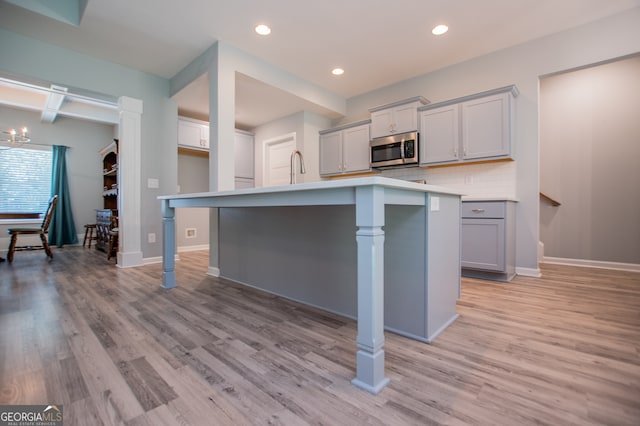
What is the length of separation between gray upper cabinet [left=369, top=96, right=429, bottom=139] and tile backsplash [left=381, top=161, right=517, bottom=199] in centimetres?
62

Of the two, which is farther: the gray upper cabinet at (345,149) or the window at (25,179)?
the window at (25,179)

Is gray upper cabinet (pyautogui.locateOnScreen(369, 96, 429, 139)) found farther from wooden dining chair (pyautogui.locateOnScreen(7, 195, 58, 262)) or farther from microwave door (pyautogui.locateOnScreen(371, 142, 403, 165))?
wooden dining chair (pyautogui.locateOnScreen(7, 195, 58, 262))

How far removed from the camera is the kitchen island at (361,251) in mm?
1196

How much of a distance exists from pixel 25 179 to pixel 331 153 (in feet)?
20.2

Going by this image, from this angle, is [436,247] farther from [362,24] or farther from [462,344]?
[362,24]

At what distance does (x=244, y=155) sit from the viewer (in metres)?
5.62

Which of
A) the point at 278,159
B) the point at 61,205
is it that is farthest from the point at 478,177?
the point at 61,205

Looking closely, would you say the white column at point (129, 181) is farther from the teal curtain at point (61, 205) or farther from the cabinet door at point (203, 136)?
the teal curtain at point (61, 205)

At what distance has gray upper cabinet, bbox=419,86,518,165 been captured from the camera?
3.09 m

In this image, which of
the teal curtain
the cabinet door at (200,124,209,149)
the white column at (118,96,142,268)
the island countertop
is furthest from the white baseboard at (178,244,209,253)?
the island countertop

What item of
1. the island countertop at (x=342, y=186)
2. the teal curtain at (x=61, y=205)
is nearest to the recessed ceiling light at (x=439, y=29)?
the island countertop at (x=342, y=186)

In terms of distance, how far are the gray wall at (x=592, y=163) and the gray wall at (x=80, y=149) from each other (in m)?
8.37

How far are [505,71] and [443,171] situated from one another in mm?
1318

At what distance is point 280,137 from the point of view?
5207 mm
